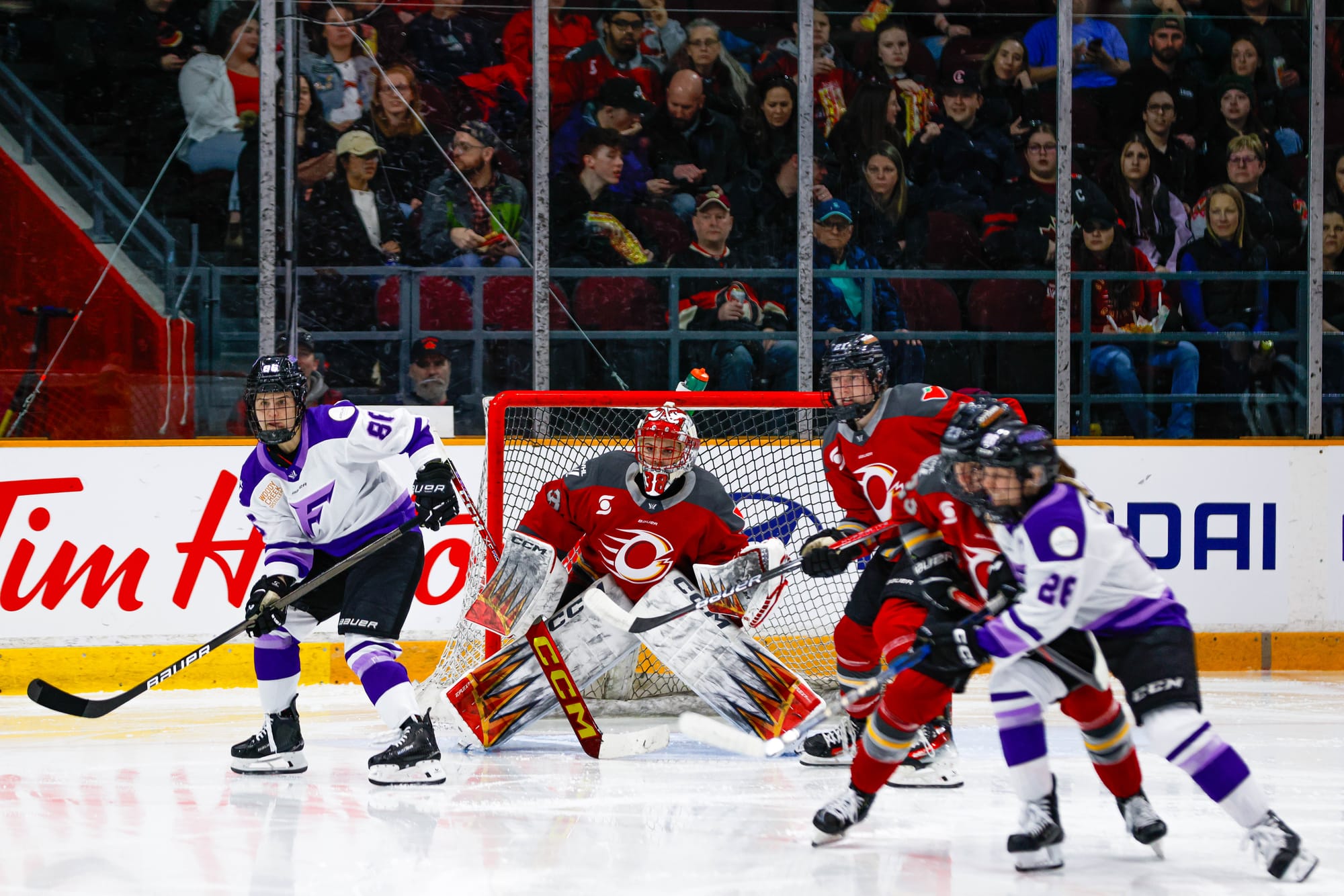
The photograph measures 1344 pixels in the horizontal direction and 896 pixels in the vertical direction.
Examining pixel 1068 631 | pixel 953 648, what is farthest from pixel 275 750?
pixel 1068 631

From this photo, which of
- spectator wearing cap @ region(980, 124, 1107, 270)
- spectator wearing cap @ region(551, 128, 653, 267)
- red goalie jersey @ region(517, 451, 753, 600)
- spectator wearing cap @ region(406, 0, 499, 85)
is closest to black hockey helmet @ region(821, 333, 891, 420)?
red goalie jersey @ region(517, 451, 753, 600)

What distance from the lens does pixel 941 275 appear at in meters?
5.40

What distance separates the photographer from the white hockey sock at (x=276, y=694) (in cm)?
344

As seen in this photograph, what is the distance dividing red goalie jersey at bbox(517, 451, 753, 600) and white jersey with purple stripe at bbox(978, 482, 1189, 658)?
1.34 meters

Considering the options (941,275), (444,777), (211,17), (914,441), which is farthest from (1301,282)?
(211,17)

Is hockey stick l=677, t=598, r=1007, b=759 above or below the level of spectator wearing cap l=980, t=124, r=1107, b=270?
below

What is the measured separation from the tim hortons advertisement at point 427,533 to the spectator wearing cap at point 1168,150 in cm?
132

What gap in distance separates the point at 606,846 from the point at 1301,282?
12.9 ft

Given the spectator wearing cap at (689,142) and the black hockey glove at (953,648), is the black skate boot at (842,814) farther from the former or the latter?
the spectator wearing cap at (689,142)

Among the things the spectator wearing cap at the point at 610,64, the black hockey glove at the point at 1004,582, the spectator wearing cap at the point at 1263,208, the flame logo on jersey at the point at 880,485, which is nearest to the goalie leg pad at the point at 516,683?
the flame logo on jersey at the point at 880,485

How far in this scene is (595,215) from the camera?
5.36 metres

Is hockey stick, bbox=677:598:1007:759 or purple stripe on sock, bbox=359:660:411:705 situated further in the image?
purple stripe on sock, bbox=359:660:411:705

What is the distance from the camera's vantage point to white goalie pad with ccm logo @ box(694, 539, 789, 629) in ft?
12.0

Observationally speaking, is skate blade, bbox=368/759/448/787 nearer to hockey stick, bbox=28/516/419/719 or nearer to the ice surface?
the ice surface
